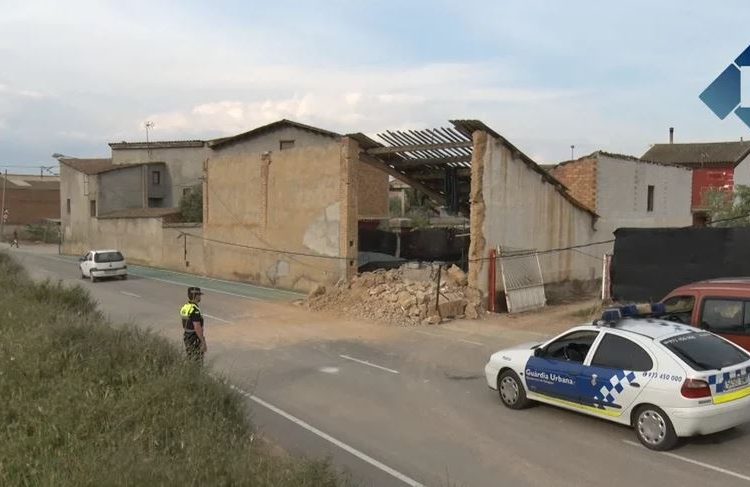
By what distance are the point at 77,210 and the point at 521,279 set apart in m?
45.2

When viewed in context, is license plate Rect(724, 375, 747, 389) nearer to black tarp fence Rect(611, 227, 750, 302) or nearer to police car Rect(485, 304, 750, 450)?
police car Rect(485, 304, 750, 450)

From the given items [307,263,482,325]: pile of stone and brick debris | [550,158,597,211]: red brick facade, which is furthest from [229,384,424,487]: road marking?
[550,158,597,211]: red brick facade

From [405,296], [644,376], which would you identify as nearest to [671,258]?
[405,296]

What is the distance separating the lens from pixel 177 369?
6.80m

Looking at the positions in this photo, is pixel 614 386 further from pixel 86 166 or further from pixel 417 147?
pixel 86 166

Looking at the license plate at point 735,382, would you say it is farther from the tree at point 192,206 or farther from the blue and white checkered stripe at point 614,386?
the tree at point 192,206

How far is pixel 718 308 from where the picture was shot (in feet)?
33.3

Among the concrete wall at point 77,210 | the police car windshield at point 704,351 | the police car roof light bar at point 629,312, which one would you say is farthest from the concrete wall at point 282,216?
the concrete wall at point 77,210

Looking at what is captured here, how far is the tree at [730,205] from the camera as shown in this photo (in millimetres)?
25000

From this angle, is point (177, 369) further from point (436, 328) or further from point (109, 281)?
point (109, 281)

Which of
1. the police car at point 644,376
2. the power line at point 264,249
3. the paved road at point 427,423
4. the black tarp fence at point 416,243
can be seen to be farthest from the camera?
the black tarp fence at point 416,243

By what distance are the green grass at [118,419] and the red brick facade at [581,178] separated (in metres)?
20.1

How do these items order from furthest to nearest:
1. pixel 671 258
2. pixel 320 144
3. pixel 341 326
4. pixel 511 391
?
pixel 320 144, pixel 341 326, pixel 671 258, pixel 511 391

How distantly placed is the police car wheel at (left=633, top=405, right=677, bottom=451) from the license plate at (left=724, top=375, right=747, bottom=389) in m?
0.84
